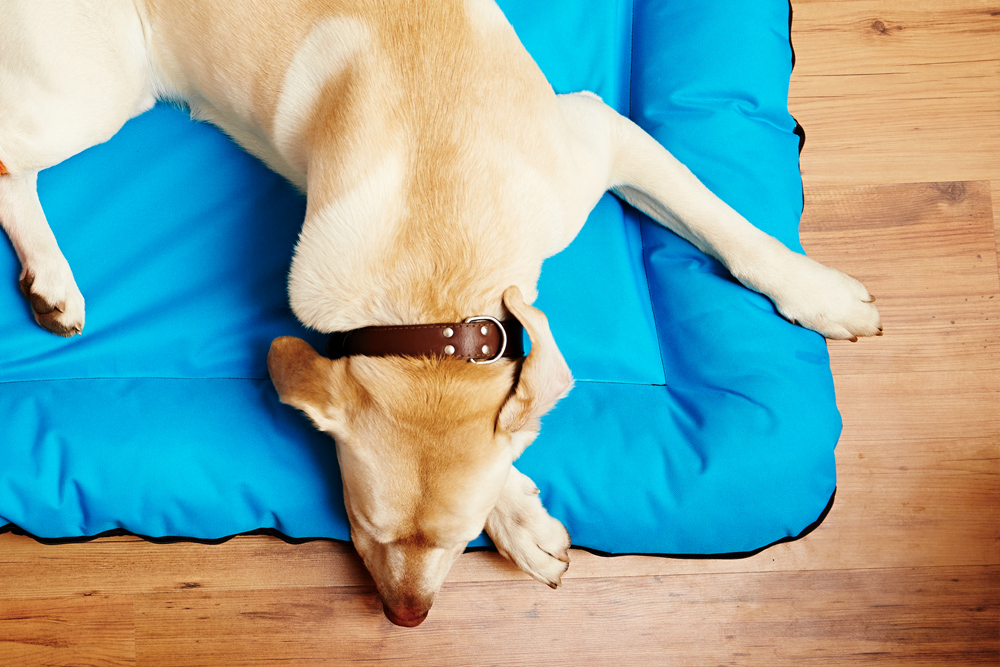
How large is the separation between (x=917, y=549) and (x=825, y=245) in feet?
3.95

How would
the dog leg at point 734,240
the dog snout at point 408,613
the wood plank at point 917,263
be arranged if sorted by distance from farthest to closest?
the wood plank at point 917,263 < the dog leg at point 734,240 < the dog snout at point 408,613

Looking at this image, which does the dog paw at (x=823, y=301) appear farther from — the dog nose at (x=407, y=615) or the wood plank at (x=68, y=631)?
the wood plank at (x=68, y=631)

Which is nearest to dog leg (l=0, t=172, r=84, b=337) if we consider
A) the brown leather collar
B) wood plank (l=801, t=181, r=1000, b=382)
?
the brown leather collar

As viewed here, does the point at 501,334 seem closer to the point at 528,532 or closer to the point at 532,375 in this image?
the point at 532,375

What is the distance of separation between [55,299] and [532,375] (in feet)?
5.12

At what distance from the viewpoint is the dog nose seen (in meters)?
1.72

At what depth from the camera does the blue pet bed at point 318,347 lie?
2.00m

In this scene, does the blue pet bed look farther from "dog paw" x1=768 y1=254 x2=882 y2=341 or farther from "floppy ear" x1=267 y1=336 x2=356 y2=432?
"floppy ear" x1=267 y1=336 x2=356 y2=432

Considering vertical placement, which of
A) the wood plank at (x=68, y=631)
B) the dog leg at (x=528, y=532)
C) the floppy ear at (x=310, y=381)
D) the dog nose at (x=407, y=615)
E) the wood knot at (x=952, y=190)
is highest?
the floppy ear at (x=310, y=381)

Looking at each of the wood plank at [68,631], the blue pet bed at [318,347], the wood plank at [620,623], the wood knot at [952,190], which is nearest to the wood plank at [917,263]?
the wood knot at [952,190]

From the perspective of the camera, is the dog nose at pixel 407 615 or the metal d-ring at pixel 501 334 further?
the dog nose at pixel 407 615

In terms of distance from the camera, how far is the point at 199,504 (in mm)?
2016

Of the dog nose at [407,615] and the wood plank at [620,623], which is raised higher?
the dog nose at [407,615]

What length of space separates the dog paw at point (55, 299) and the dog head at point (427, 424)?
3.05 ft
